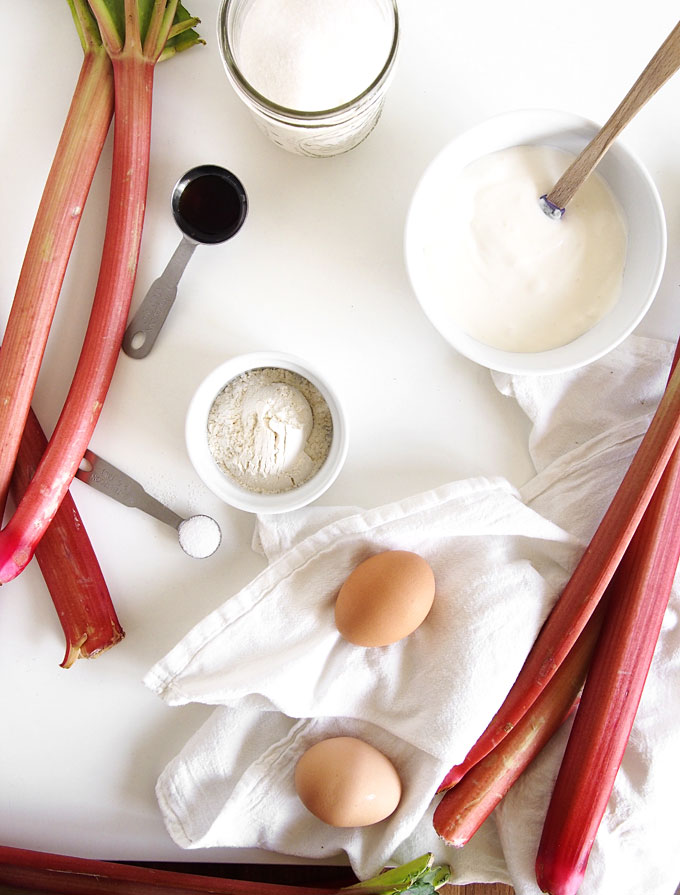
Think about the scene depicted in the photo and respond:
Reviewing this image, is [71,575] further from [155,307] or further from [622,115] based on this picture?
[622,115]

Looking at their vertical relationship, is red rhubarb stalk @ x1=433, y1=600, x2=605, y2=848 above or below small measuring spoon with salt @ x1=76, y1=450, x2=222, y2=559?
below

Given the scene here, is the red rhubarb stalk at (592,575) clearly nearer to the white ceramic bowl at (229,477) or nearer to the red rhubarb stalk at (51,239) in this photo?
the white ceramic bowl at (229,477)

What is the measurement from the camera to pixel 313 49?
868 millimetres

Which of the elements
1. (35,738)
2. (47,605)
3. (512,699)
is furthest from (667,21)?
(35,738)

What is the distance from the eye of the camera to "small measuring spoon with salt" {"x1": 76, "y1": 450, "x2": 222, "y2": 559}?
104 centimetres

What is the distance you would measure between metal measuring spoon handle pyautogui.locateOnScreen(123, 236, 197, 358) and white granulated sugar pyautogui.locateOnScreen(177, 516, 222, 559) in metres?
0.24

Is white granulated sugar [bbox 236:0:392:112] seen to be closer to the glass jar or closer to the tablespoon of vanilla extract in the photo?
the glass jar

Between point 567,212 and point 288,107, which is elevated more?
point 288,107

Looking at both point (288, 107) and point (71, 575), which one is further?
point (71, 575)

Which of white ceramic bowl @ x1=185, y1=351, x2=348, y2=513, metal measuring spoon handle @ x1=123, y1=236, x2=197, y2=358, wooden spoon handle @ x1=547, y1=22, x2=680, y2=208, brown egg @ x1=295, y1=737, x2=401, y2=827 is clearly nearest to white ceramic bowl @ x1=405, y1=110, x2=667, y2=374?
wooden spoon handle @ x1=547, y1=22, x2=680, y2=208

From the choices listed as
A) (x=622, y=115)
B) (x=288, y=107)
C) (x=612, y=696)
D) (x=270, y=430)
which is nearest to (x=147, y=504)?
(x=270, y=430)

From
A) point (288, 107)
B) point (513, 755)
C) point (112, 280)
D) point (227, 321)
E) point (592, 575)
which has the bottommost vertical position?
point (513, 755)

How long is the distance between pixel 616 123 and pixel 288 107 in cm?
37

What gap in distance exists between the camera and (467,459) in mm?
1090
